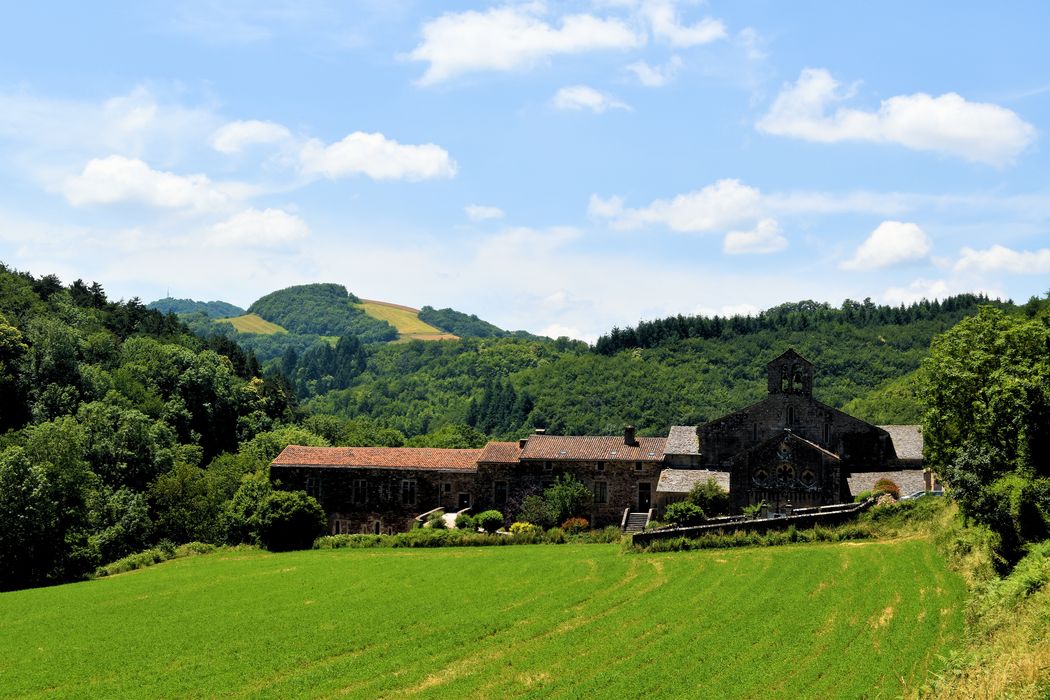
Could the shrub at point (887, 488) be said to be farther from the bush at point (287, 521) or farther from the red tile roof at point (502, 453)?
the bush at point (287, 521)

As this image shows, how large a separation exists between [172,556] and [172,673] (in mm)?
34154

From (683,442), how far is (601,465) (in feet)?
19.9

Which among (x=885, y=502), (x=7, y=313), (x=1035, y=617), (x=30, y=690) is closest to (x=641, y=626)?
(x=1035, y=617)

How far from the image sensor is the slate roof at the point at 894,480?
199 feet

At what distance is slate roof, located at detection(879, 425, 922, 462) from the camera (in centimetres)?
6462

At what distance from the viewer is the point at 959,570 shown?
36.8m

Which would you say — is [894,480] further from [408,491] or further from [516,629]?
[516,629]

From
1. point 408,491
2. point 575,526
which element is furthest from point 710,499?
point 408,491

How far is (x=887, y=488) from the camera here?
194ft

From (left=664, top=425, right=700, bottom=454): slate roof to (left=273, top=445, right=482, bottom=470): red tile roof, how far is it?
12.9 metres

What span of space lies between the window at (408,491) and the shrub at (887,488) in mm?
29189

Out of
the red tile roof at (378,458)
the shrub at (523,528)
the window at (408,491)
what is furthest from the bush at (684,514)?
the window at (408,491)

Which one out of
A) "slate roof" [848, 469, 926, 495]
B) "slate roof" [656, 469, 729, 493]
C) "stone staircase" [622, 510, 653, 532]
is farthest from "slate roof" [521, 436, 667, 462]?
"slate roof" [848, 469, 926, 495]

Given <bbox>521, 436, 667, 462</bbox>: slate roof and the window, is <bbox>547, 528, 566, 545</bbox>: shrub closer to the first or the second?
<bbox>521, 436, 667, 462</bbox>: slate roof
